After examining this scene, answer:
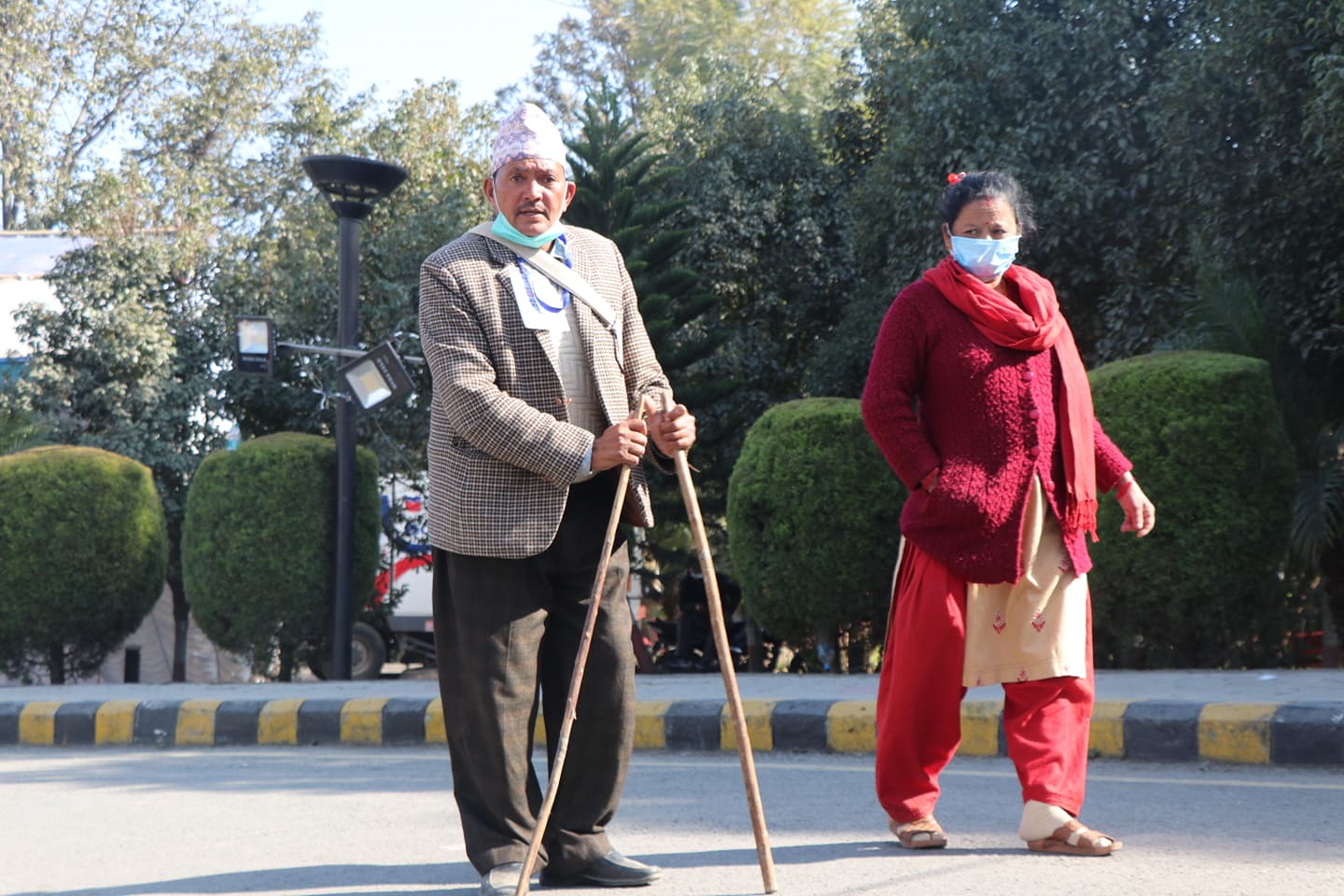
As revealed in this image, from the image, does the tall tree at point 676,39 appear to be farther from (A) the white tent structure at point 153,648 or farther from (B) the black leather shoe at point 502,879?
(B) the black leather shoe at point 502,879


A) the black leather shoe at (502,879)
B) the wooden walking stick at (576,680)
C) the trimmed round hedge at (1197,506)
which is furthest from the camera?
the trimmed round hedge at (1197,506)

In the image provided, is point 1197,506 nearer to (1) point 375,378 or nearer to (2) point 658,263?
(1) point 375,378

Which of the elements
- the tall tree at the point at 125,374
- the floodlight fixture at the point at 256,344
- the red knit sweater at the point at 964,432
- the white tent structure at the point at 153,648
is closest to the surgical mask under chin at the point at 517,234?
the red knit sweater at the point at 964,432

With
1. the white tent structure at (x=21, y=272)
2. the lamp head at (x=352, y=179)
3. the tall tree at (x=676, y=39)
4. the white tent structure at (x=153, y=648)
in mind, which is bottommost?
the white tent structure at (x=153, y=648)

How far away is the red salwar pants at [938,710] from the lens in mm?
4160

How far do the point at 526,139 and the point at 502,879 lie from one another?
5.68 ft

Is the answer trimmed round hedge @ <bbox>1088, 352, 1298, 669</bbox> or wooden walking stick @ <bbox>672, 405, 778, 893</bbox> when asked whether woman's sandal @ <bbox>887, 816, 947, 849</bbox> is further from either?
trimmed round hedge @ <bbox>1088, 352, 1298, 669</bbox>

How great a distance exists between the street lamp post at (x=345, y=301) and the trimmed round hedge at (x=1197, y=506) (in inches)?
199

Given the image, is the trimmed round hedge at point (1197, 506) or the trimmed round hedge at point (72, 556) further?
the trimmed round hedge at point (72, 556)

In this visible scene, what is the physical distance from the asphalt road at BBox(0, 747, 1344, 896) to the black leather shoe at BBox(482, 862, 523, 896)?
0.23 metres

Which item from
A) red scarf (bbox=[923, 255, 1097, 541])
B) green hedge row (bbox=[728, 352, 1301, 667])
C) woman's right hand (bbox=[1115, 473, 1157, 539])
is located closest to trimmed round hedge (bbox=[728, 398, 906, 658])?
green hedge row (bbox=[728, 352, 1301, 667])

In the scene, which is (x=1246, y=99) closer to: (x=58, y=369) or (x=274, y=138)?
(x=58, y=369)

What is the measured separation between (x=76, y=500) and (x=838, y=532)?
218 inches

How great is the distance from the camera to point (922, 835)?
4.23 metres
